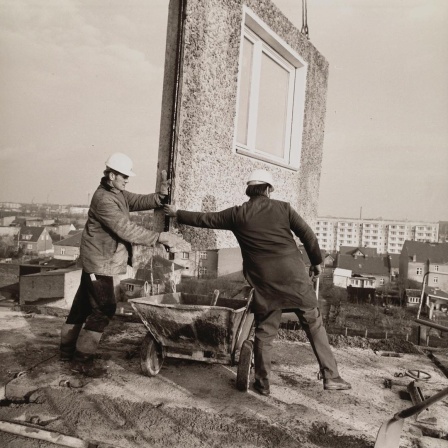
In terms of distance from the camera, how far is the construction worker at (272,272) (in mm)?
3383

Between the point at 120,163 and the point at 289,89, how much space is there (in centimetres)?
306

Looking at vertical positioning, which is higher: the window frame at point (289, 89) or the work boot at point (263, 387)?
the window frame at point (289, 89)

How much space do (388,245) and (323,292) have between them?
253 ft

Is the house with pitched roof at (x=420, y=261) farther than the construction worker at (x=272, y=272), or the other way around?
the house with pitched roof at (x=420, y=261)

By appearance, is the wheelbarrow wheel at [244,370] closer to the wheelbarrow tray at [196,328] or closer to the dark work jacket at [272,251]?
the wheelbarrow tray at [196,328]

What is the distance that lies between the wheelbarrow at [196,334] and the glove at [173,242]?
552 mm

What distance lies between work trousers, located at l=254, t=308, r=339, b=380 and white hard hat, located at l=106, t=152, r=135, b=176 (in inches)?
67.6

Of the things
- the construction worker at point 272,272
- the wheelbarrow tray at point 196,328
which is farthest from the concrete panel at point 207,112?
the wheelbarrow tray at point 196,328

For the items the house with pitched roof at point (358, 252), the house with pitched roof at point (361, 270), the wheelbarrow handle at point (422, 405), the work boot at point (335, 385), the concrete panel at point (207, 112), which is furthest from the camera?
the house with pitched roof at point (358, 252)

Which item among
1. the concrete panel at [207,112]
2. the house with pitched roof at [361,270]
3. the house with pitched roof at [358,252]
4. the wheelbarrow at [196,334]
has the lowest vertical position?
the house with pitched roof at [361,270]

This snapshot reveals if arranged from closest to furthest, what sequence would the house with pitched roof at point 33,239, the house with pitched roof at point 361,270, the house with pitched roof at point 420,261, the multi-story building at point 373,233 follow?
the house with pitched roof at point 361,270 → the house with pitched roof at point 420,261 → the house with pitched roof at point 33,239 → the multi-story building at point 373,233

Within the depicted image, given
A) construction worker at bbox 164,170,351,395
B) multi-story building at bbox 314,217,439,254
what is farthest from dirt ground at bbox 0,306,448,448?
multi-story building at bbox 314,217,439,254

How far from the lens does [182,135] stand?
3.97 metres

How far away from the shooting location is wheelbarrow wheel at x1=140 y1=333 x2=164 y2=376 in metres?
3.61
